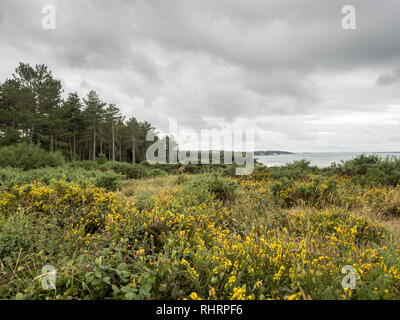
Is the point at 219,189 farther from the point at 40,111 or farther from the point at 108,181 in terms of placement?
the point at 40,111

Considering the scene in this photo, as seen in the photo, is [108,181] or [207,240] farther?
[108,181]

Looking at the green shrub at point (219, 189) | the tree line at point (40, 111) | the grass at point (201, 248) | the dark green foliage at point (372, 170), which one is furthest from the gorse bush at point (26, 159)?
the dark green foliage at point (372, 170)

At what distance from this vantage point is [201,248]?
232 cm

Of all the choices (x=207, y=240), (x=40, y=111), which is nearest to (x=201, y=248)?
(x=207, y=240)

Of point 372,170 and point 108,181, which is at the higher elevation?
point 372,170

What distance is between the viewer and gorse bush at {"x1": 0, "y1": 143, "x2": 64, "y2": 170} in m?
12.2

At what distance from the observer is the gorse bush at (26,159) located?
40.1 ft

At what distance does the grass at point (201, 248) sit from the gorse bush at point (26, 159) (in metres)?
10.5

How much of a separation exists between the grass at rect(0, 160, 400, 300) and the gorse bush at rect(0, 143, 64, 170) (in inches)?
412

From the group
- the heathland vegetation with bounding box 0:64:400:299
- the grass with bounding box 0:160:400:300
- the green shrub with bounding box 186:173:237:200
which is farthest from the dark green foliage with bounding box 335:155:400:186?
the green shrub with bounding box 186:173:237:200

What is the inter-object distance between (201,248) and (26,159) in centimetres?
1607

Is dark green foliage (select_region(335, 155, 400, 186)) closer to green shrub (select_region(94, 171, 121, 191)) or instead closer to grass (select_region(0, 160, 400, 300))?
grass (select_region(0, 160, 400, 300))
